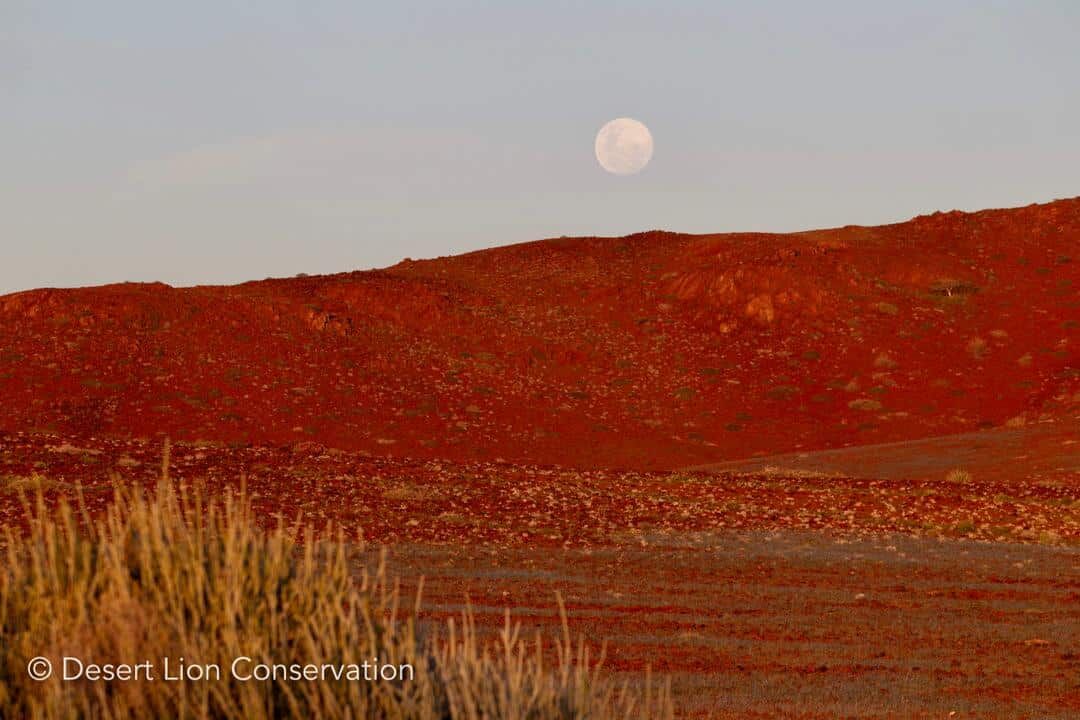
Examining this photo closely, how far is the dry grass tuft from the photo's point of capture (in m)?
5.11

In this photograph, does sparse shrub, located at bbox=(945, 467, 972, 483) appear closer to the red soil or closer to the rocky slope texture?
the red soil

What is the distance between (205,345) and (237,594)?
5083 centimetres

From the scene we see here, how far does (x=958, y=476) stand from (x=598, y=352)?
2711 cm

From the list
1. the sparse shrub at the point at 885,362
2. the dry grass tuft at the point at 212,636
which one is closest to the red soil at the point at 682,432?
the sparse shrub at the point at 885,362

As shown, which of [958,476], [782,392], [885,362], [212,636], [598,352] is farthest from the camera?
[598,352]

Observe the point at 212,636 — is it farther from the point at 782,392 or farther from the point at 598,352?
the point at 598,352

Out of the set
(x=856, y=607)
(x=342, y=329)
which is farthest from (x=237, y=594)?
(x=342, y=329)

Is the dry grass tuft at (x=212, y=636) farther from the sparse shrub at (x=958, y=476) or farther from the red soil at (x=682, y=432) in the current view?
the sparse shrub at (x=958, y=476)

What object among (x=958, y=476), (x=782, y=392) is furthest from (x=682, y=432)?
(x=958, y=476)

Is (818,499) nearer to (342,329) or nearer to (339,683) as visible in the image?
(339,683)

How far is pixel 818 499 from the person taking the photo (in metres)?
27.3

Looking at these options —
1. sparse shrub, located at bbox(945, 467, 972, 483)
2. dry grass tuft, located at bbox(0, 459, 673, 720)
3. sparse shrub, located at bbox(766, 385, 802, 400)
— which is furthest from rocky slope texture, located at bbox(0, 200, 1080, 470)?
dry grass tuft, located at bbox(0, 459, 673, 720)

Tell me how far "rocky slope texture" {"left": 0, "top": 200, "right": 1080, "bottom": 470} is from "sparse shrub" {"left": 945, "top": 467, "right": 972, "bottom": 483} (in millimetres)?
12990

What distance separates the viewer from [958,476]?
32.6 m
